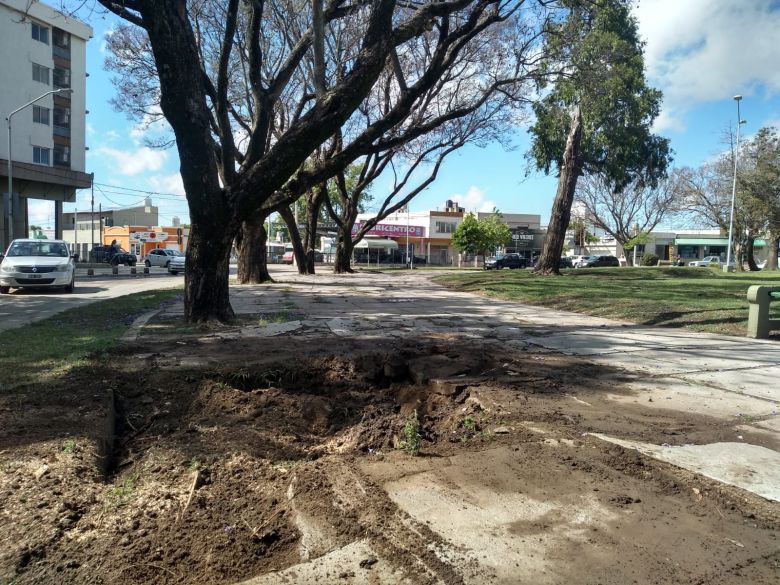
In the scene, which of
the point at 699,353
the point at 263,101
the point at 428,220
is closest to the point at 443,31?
the point at 263,101

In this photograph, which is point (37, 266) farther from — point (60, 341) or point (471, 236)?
point (471, 236)

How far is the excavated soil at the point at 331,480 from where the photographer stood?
2668mm

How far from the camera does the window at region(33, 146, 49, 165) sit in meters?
41.5

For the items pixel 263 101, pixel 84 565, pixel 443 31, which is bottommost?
pixel 84 565

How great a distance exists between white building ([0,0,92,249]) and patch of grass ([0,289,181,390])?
90.9ft

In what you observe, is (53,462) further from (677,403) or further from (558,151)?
(558,151)

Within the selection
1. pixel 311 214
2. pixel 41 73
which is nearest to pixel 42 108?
pixel 41 73

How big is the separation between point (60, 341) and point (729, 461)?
8.15 metres

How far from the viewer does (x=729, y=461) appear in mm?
3926

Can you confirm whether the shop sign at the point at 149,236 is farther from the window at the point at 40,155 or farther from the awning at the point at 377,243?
the window at the point at 40,155

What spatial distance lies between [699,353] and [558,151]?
78.0 feet

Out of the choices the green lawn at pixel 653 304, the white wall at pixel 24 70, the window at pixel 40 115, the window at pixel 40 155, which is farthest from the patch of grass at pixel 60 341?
the window at pixel 40 115

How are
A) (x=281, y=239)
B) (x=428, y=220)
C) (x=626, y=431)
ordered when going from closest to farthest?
(x=626, y=431)
(x=428, y=220)
(x=281, y=239)

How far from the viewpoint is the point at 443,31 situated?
12414 mm
